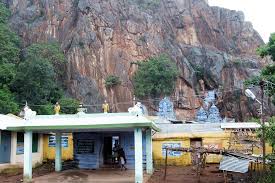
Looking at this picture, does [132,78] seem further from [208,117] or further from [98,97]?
[208,117]

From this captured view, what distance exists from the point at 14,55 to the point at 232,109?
2659cm

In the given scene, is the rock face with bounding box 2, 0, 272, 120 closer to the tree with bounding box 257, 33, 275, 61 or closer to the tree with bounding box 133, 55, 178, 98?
the tree with bounding box 133, 55, 178, 98

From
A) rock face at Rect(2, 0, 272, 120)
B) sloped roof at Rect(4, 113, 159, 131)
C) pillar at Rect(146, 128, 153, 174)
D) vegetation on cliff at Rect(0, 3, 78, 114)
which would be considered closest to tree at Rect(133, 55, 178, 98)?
rock face at Rect(2, 0, 272, 120)

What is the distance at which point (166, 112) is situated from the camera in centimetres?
4041

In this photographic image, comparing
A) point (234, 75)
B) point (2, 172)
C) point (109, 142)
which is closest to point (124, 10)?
point (234, 75)

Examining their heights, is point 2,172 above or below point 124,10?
below

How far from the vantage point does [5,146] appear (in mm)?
20422

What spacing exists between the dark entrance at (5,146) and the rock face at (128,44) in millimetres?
25915

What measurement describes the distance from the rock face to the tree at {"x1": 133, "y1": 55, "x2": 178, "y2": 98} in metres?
1.49

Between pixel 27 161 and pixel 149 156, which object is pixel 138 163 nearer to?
pixel 149 156

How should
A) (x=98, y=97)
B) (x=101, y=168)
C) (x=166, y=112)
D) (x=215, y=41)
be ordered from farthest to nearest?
(x=215, y=41) → (x=98, y=97) → (x=166, y=112) → (x=101, y=168)

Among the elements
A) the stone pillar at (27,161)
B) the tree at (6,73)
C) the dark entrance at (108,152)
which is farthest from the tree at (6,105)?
the stone pillar at (27,161)

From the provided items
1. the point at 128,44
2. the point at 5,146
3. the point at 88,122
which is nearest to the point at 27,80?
the point at 128,44

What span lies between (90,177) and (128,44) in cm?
3454
